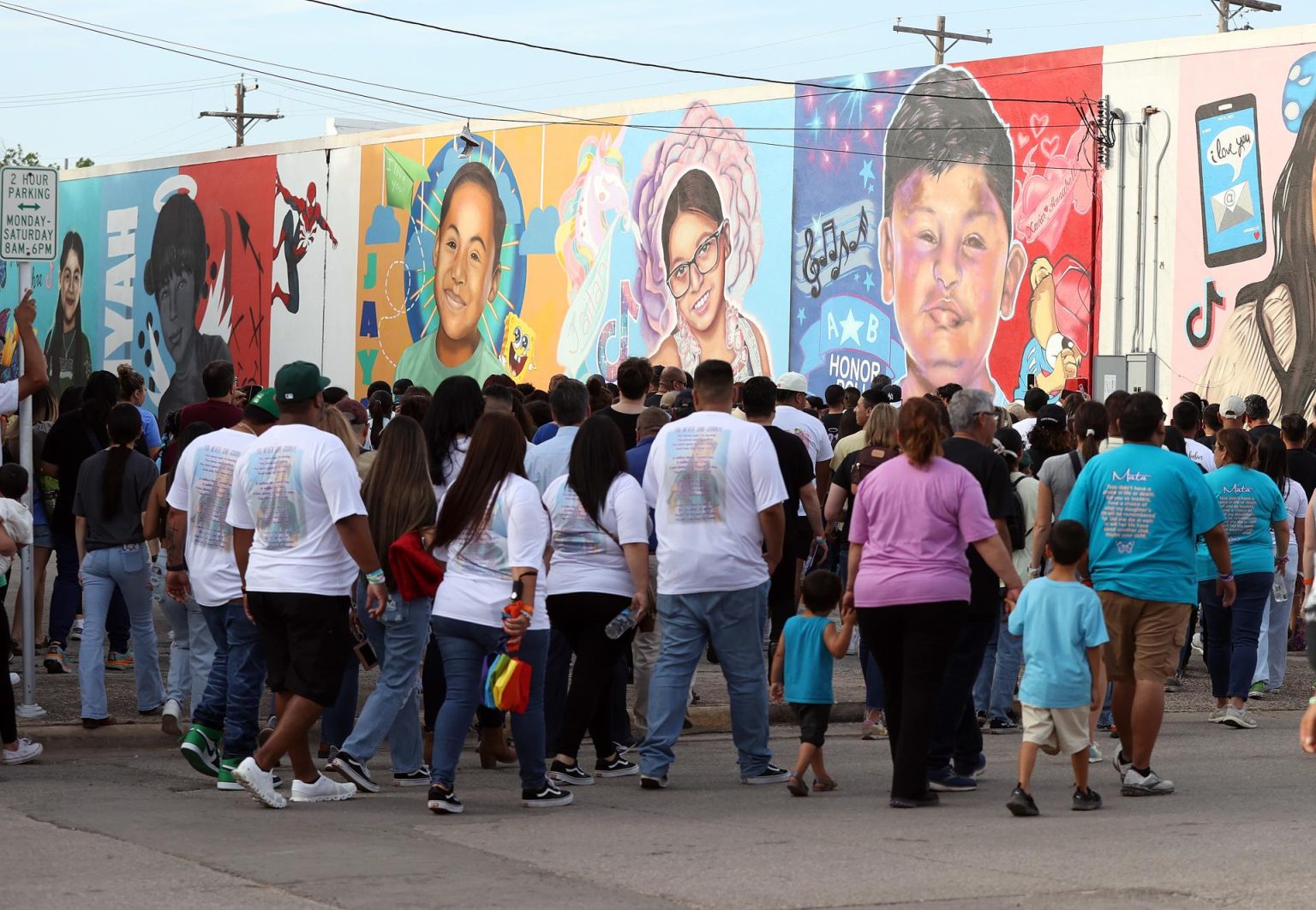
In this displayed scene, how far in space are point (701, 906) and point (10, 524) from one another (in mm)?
5218

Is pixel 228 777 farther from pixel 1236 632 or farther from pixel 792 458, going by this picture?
pixel 1236 632

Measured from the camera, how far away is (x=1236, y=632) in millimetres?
11984

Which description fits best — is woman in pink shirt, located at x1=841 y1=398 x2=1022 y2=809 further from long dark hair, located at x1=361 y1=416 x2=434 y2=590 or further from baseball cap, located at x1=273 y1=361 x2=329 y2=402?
baseball cap, located at x1=273 y1=361 x2=329 y2=402

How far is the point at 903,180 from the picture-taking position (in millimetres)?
30641

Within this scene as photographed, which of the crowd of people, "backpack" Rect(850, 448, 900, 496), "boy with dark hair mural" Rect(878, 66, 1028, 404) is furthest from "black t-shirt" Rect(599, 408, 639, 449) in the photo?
"boy with dark hair mural" Rect(878, 66, 1028, 404)

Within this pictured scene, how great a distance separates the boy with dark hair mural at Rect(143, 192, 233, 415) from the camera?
4678 centimetres

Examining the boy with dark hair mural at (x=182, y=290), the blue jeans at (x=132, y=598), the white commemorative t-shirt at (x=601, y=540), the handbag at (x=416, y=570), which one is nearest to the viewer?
the handbag at (x=416, y=570)

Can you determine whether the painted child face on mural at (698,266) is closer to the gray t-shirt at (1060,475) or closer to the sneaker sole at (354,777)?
the gray t-shirt at (1060,475)

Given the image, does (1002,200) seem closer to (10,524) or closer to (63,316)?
(10,524)

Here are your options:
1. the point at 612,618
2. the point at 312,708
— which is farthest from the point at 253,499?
the point at 612,618

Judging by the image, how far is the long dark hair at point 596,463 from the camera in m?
9.12

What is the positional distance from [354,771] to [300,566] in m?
1.19

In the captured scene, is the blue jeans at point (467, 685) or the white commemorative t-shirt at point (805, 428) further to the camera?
the white commemorative t-shirt at point (805, 428)

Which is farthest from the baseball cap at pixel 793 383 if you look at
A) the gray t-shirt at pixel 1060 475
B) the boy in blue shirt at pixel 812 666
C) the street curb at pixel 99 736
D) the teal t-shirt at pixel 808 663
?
the teal t-shirt at pixel 808 663
